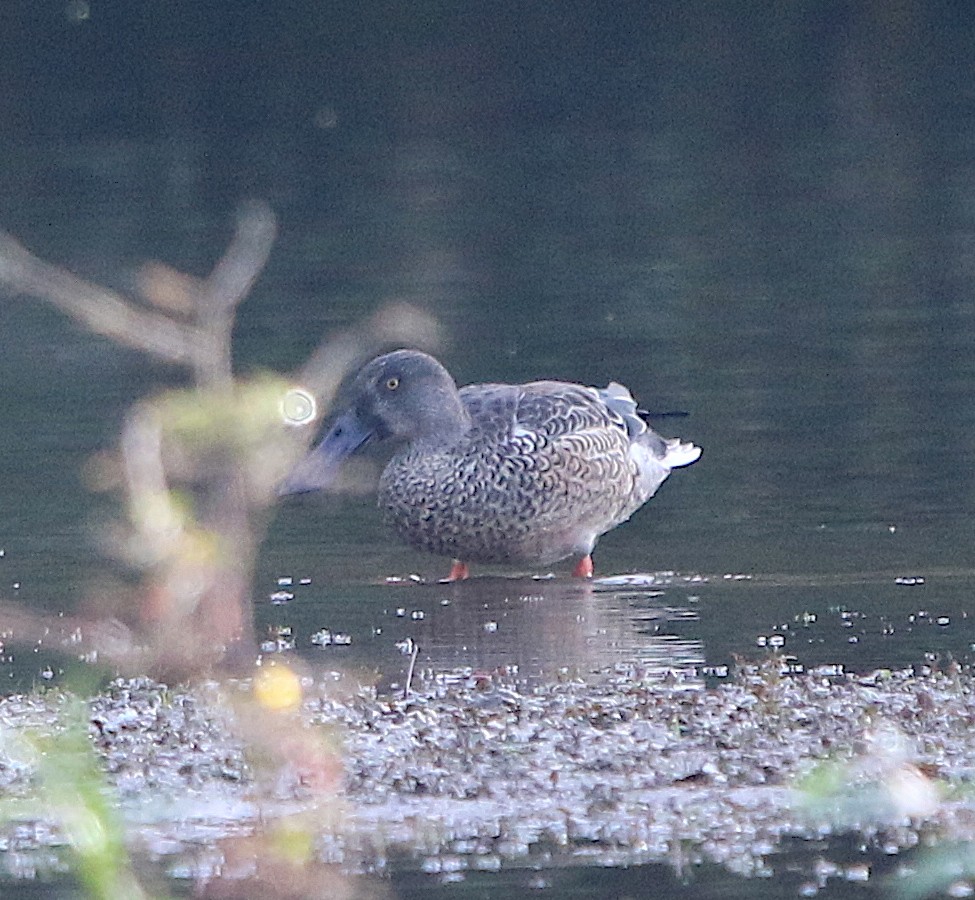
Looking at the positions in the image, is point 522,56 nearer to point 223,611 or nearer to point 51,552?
point 51,552

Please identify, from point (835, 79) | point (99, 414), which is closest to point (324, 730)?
point (99, 414)

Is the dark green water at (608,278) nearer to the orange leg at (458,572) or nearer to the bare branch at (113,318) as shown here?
the orange leg at (458,572)

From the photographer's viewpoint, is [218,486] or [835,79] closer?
[218,486]

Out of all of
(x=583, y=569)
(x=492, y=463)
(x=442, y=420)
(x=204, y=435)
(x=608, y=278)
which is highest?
(x=608, y=278)

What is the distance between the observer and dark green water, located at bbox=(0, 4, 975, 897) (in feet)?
25.8

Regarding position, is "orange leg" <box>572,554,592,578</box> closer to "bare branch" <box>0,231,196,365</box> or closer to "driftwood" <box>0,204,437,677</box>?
"driftwood" <box>0,204,437,677</box>

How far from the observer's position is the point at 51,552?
8766mm

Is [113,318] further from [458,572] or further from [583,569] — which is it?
[458,572]

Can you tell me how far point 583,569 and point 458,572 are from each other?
418mm

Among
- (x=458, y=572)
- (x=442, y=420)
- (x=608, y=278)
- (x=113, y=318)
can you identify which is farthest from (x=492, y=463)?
(x=608, y=278)

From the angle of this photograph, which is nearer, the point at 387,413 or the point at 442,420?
the point at 442,420

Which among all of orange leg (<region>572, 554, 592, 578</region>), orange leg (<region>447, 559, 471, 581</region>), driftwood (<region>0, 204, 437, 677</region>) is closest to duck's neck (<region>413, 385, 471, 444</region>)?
orange leg (<region>447, 559, 471, 581</region>)

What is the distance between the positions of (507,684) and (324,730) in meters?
0.77

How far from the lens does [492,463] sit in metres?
8.48
